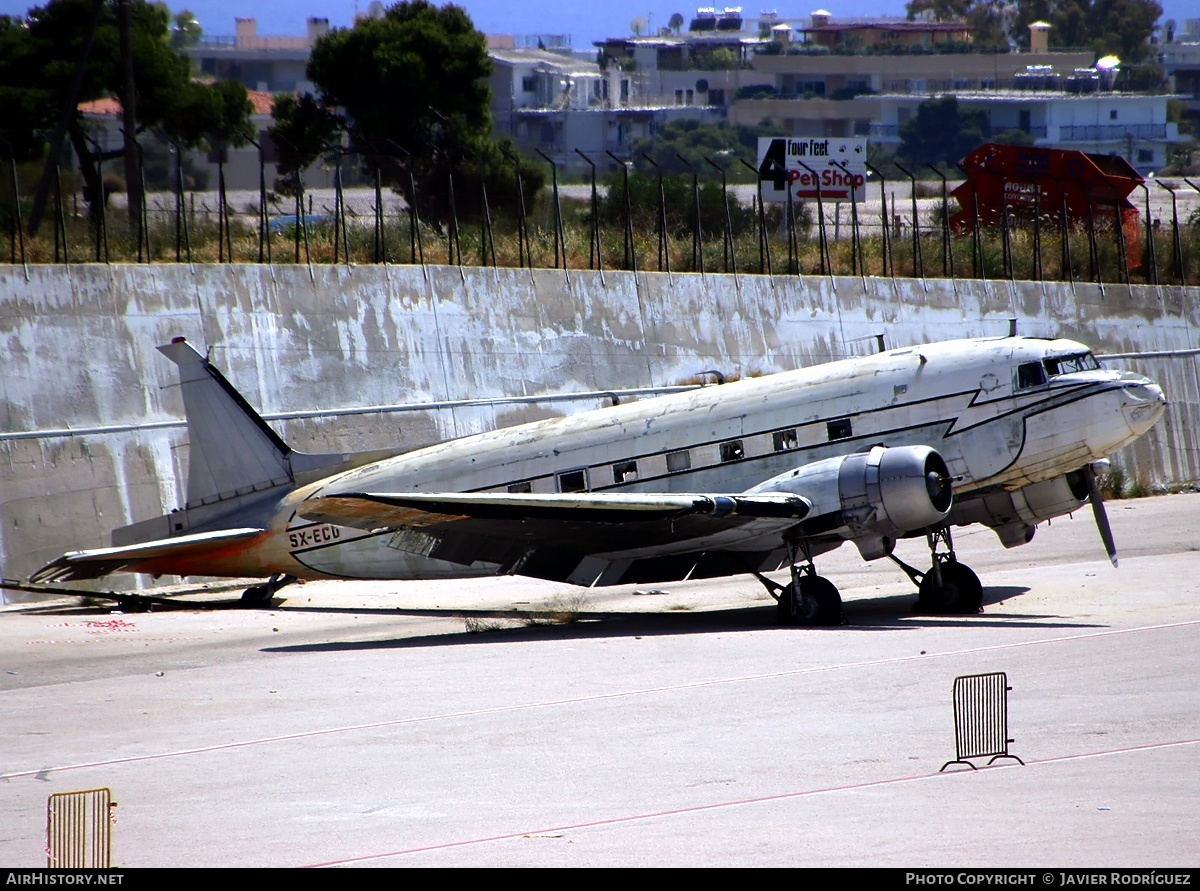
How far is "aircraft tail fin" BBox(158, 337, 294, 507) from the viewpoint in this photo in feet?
86.1

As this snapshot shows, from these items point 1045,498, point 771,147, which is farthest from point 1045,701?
point 771,147

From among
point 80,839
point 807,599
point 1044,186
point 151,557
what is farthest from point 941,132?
point 80,839

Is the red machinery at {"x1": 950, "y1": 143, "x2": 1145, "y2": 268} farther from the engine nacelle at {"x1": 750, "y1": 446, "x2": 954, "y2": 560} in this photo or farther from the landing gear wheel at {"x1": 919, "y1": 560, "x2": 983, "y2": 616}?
the engine nacelle at {"x1": 750, "y1": 446, "x2": 954, "y2": 560}

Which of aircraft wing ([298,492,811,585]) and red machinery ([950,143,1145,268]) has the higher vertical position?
red machinery ([950,143,1145,268])

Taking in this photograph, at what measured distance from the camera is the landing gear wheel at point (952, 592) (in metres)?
23.8

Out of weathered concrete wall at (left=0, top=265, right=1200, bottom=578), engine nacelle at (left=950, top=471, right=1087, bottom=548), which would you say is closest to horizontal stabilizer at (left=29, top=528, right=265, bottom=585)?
weathered concrete wall at (left=0, top=265, right=1200, bottom=578)

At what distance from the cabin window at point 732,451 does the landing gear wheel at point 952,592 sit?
3.75 metres

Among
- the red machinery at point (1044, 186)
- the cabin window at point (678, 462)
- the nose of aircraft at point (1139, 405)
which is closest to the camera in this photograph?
the nose of aircraft at point (1139, 405)

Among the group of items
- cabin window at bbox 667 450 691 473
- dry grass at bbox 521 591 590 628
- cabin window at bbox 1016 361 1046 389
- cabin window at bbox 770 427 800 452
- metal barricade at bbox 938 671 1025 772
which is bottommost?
dry grass at bbox 521 591 590 628

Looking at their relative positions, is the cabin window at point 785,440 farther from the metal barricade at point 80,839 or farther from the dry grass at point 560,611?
the metal barricade at point 80,839

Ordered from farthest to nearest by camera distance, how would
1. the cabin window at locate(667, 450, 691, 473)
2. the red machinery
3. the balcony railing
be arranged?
the balcony railing, the red machinery, the cabin window at locate(667, 450, 691, 473)

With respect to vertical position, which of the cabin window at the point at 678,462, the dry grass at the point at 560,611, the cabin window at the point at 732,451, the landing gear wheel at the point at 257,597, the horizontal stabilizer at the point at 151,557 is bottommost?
the dry grass at the point at 560,611

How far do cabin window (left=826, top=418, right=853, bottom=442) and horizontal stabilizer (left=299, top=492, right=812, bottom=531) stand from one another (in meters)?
1.61

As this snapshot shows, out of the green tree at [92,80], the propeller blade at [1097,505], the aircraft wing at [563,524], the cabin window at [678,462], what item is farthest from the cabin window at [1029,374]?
the green tree at [92,80]
